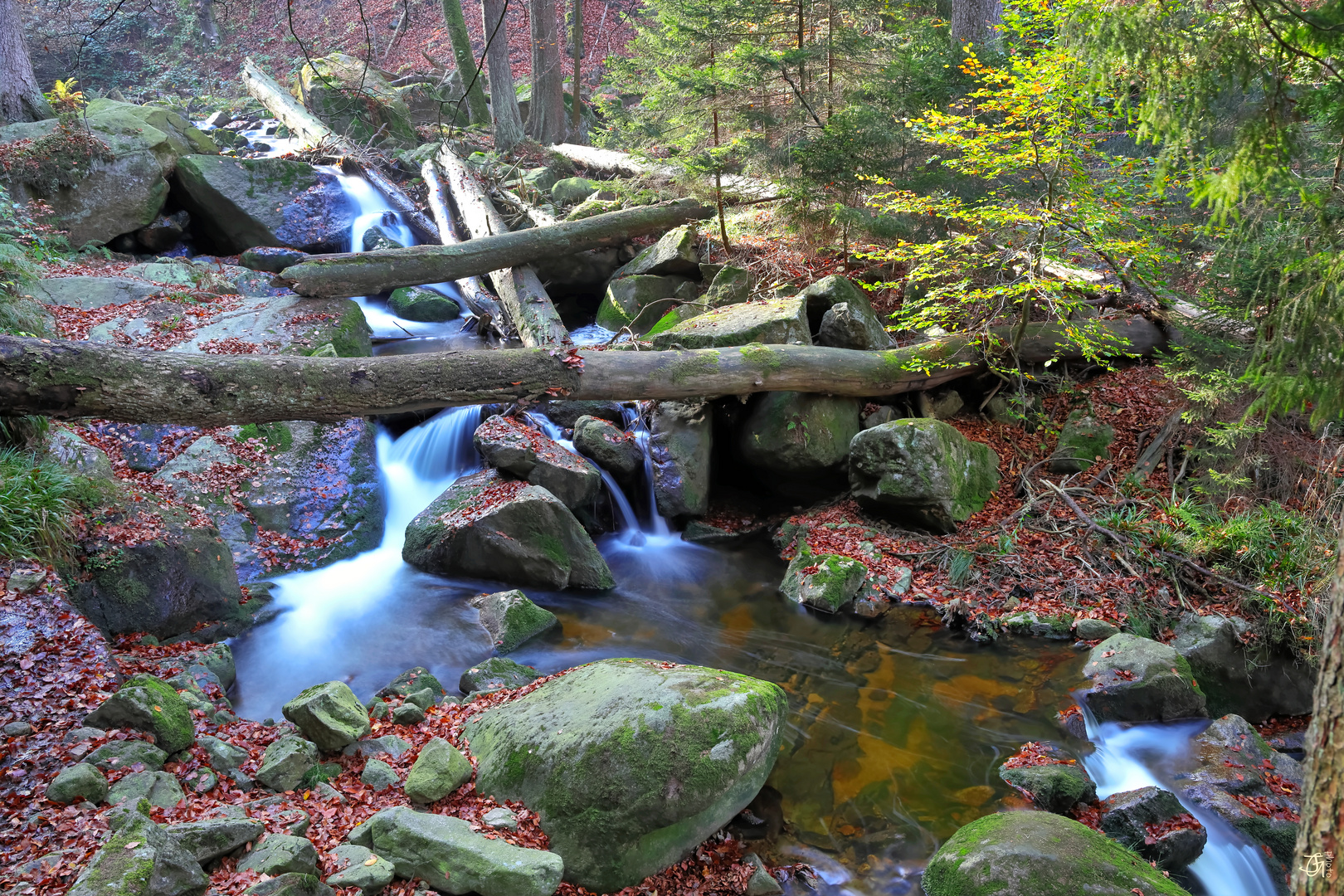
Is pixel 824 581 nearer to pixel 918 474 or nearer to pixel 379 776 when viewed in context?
pixel 918 474

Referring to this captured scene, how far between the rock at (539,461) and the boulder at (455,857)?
186 inches

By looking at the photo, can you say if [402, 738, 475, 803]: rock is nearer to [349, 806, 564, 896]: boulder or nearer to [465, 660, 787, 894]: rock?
[465, 660, 787, 894]: rock

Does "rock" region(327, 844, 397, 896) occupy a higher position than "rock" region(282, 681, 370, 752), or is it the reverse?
"rock" region(327, 844, 397, 896)

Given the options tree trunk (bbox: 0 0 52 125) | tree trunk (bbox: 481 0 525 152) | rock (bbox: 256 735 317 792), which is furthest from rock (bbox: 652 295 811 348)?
tree trunk (bbox: 0 0 52 125)

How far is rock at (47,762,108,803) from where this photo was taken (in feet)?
12.3

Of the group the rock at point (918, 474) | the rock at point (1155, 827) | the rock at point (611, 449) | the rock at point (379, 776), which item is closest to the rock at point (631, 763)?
the rock at point (379, 776)

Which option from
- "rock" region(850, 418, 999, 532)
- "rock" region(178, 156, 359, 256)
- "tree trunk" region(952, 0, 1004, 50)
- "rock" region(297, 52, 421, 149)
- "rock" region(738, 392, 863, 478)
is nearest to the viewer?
"rock" region(850, 418, 999, 532)

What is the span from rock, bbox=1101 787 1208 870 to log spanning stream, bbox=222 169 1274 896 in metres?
0.19

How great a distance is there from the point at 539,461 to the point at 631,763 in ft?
15.6

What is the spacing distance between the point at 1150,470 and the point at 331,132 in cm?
1696

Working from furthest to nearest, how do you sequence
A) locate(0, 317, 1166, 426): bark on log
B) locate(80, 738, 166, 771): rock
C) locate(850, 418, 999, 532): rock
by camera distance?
locate(850, 418, 999, 532): rock
locate(0, 317, 1166, 426): bark on log
locate(80, 738, 166, 771): rock

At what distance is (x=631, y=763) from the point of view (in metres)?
4.25

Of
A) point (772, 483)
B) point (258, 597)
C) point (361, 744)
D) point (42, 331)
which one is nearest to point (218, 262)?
point (42, 331)

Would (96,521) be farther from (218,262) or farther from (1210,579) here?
(1210,579)
